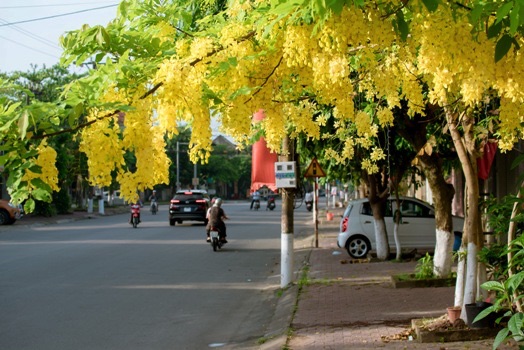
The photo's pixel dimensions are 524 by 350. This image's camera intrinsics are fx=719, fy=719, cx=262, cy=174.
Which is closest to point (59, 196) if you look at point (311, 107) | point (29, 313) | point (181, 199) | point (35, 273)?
point (181, 199)

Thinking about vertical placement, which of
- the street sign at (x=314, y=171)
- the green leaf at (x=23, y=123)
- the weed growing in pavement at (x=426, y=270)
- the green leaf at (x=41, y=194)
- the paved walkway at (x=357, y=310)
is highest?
the street sign at (x=314, y=171)

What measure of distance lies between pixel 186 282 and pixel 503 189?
8.50 meters

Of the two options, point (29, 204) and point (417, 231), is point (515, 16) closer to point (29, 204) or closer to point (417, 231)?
point (29, 204)

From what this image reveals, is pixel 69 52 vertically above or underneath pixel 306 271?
above

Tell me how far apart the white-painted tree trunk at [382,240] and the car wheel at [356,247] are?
1.03 metres

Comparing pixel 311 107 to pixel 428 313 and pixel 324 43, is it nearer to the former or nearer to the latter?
pixel 324 43

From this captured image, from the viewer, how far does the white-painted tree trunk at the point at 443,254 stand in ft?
42.6

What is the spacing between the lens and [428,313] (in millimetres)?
10453

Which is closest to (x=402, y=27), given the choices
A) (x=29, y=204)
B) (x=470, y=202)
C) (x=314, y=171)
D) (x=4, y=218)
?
(x=29, y=204)

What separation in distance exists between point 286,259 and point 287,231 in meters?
0.55

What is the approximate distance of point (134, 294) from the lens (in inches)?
530

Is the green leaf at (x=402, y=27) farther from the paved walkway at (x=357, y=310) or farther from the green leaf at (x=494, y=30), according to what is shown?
the paved walkway at (x=357, y=310)

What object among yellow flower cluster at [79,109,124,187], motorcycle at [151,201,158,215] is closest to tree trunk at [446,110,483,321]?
yellow flower cluster at [79,109,124,187]

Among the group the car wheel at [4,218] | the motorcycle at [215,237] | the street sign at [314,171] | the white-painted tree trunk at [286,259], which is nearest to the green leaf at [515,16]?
the white-painted tree trunk at [286,259]
